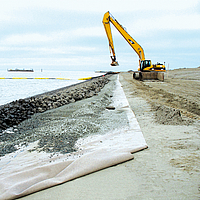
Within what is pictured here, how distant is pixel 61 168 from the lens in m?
2.38

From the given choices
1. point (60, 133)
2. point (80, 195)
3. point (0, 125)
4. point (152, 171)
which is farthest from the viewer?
point (0, 125)

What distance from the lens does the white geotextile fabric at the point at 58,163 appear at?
2.05m

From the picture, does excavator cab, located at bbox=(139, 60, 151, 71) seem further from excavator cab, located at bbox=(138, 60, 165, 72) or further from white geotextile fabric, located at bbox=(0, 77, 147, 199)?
white geotextile fabric, located at bbox=(0, 77, 147, 199)

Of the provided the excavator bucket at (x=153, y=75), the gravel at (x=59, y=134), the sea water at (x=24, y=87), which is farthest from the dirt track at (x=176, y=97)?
the sea water at (x=24, y=87)

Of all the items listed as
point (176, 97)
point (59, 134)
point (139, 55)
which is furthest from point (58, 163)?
point (139, 55)

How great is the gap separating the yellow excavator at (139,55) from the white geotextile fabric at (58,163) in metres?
18.7

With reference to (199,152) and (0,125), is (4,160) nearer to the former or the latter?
(0,125)

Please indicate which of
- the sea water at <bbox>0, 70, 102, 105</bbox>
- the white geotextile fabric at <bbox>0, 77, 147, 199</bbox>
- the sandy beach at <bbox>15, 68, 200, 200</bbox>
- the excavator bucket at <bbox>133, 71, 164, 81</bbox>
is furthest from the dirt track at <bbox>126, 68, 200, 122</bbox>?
the sea water at <bbox>0, 70, 102, 105</bbox>

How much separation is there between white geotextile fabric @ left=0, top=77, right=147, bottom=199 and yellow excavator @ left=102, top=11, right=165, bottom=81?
18701 mm

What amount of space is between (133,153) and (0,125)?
356 cm

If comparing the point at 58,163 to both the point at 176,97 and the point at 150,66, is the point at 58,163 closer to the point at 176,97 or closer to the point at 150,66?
the point at 176,97

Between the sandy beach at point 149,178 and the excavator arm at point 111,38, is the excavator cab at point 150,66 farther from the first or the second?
the sandy beach at point 149,178

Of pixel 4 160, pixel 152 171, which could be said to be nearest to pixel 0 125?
pixel 4 160

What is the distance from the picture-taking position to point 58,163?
2.44 meters
